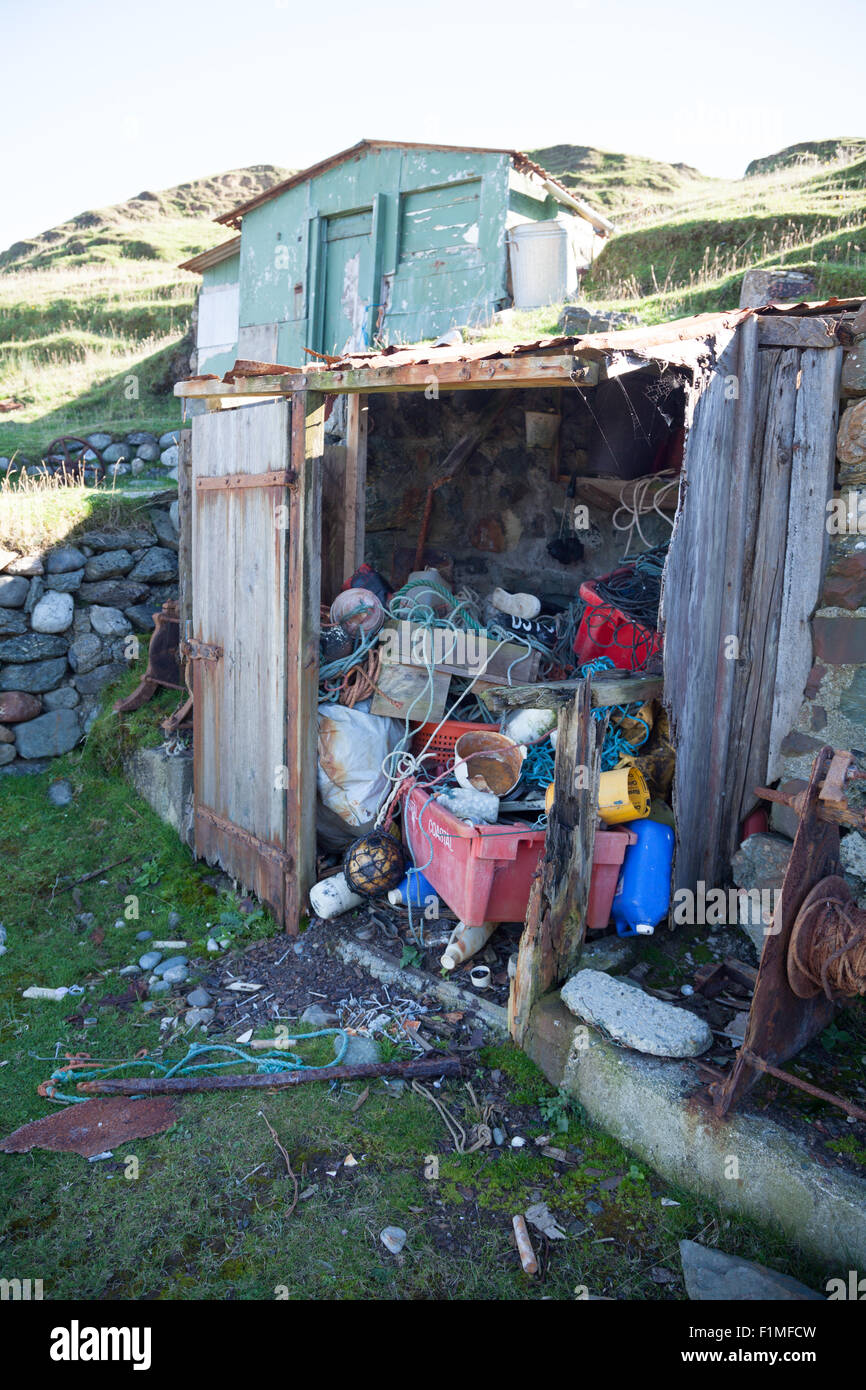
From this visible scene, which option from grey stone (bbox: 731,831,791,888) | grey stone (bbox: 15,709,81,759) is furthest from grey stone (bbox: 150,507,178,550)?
grey stone (bbox: 731,831,791,888)

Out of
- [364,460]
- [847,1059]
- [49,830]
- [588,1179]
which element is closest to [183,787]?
[49,830]

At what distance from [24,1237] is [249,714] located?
298 cm

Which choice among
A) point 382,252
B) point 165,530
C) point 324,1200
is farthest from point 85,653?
point 382,252

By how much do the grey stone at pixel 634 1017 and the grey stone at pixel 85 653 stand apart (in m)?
5.22

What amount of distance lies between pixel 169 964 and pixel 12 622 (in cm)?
358

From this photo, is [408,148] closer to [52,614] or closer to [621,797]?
[52,614]

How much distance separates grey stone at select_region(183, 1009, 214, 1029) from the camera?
4.63 meters

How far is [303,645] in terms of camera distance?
16.8ft

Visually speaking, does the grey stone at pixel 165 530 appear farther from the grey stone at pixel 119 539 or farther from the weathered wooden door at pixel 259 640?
the weathered wooden door at pixel 259 640

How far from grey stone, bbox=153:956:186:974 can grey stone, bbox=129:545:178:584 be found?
12.2 ft

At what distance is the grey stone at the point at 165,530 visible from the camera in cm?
800

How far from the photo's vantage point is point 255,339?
1480 cm
